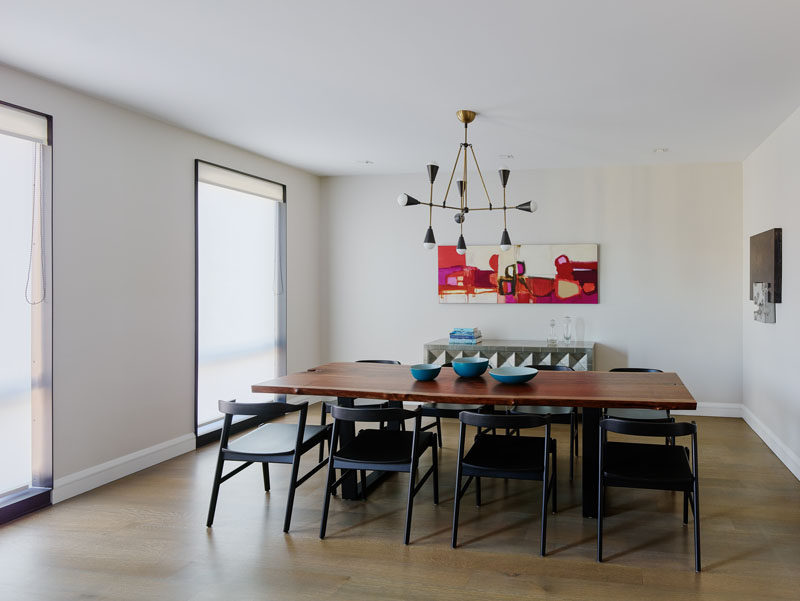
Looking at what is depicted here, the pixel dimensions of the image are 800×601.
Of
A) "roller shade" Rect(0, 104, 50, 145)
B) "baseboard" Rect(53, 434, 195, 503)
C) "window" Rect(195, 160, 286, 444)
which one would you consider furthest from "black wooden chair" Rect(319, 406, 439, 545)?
"roller shade" Rect(0, 104, 50, 145)

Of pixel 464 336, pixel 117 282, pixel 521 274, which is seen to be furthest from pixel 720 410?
pixel 117 282

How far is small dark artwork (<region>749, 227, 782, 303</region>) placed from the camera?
4.71 m

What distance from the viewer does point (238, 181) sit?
568 cm

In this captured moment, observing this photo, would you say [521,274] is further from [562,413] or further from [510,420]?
[510,420]

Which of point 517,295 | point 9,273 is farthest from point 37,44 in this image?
point 517,295

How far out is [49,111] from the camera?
3.79 metres

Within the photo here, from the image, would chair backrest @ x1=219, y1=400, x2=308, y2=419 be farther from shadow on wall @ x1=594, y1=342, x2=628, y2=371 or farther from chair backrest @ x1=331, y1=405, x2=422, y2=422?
shadow on wall @ x1=594, y1=342, x2=628, y2=371

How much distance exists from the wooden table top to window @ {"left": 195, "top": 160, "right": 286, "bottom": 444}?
156 centimetres

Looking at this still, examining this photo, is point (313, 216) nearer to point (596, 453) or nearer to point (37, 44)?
point (37, 44)

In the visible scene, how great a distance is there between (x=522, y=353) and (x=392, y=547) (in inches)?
130

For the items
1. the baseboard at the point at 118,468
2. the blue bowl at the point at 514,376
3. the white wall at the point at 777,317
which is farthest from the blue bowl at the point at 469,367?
the baseboard at the point at 118,468

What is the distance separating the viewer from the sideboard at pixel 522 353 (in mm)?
5965

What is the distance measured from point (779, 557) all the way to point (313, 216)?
217 inches

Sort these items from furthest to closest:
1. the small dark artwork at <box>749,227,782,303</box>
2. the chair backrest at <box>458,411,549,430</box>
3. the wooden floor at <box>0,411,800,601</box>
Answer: the small dark artwork at <box>749,227,782,303</box> → the chair backrest at <box>458,411,549,430</box> → the wooden floor at <box>0,411,800,601</box>
